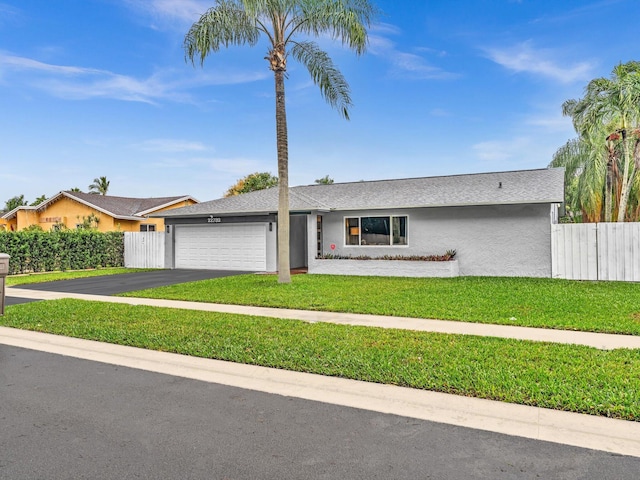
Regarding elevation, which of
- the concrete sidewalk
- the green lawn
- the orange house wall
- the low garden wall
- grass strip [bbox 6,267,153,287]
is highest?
the orange house wall

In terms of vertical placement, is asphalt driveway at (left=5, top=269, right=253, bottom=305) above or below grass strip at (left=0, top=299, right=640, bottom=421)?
above

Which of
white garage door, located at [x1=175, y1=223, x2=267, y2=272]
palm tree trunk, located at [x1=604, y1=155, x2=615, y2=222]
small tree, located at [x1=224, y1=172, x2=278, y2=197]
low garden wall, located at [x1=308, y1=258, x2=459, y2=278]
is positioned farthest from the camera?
small tree, located at [x1=224, y1=172, x2=278, y2=197]

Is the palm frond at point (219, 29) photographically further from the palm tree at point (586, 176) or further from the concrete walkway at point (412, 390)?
the palm tree at point (586, 176)

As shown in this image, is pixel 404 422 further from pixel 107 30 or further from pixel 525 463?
pixel 107 30

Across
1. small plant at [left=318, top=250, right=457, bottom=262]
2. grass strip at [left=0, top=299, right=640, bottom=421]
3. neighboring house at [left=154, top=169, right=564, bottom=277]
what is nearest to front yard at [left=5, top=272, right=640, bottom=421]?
grass strip at [left=0, top=299, right=640, bottom=421]

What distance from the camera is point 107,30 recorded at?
18984mm

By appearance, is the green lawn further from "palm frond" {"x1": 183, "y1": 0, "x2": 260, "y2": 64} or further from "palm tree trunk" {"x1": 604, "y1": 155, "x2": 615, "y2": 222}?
"palm frond" {"x1": 183, "y1": 0, "x2": 260, "y2": 64}

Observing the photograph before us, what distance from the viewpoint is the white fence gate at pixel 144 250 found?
22455mm

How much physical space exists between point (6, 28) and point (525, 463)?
22676 millimetres

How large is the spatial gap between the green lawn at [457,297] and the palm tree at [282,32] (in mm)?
2110

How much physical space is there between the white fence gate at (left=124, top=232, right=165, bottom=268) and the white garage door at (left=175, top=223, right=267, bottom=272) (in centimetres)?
117

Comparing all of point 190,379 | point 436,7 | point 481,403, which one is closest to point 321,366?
point 190,379

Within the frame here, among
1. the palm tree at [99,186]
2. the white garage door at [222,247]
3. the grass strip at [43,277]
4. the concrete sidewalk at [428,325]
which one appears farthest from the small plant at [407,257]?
the palm tree at [99,186]

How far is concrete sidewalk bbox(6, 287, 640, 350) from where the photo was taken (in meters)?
6.87
